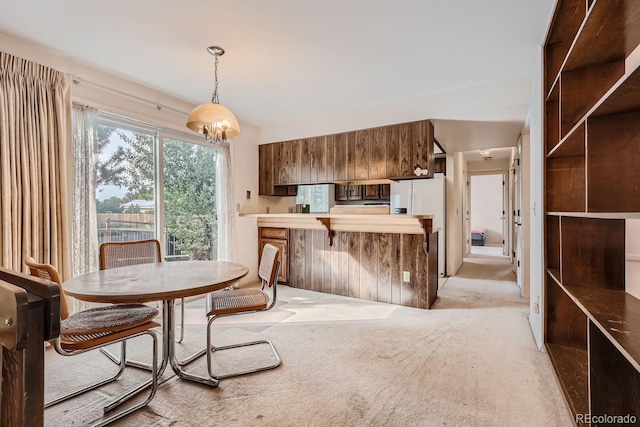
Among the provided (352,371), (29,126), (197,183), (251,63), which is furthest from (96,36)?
(352,371)

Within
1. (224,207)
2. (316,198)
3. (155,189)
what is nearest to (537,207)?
(224,207)

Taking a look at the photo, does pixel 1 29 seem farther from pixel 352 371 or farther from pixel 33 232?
pixel 352 371

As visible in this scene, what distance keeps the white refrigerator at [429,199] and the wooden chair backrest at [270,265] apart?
287cm

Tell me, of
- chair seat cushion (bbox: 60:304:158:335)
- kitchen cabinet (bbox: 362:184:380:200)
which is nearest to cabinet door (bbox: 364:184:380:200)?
kitchen cabinet (bbox: 362:184:380:200)

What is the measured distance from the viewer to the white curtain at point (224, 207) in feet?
13.4

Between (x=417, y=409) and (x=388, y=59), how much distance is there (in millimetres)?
2574

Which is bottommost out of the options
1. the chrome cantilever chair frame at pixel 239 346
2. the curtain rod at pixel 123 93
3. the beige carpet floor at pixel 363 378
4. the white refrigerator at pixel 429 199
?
the beige carpet floor at pixel 363 378

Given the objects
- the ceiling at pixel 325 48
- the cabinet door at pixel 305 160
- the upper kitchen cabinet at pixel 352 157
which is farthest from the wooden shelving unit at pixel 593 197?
the cabinet door at pixel 305 160

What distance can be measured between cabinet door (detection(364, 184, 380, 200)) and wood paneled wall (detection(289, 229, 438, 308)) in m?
2.13

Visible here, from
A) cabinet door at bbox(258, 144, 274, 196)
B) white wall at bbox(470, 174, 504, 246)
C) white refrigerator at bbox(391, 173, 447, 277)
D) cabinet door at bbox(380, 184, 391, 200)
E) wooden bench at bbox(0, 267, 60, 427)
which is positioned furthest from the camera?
white wall at bbox(470, 174, 504, 246)

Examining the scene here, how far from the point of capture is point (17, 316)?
1.41 ft

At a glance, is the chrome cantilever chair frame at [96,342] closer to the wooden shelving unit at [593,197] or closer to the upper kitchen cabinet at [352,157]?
the wooden shelving unit at [593,197]

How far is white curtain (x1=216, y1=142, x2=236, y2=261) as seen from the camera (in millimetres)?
4078

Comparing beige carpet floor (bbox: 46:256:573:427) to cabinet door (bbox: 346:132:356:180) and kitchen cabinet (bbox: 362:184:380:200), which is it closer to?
cabinet door (bbox: 346:132:356:180)
